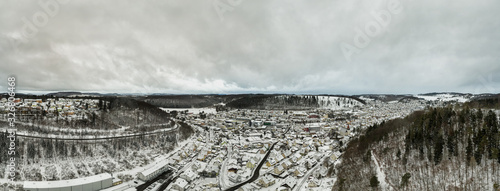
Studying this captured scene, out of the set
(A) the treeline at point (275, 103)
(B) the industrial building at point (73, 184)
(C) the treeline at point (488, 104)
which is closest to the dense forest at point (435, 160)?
(C) the treeline at point (488, 104)

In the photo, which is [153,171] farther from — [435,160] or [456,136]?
[456,136]

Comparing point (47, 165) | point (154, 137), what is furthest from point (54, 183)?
point (154, 137)

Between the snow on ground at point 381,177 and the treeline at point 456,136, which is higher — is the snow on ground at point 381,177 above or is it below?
below

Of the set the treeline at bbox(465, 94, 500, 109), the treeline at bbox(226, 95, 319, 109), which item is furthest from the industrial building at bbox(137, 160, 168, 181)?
the treeline at bbox(226, 95, 319, 109)

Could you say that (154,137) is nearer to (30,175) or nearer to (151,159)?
(151,159)

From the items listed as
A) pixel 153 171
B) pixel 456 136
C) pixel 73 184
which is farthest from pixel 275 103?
pixel 73 184

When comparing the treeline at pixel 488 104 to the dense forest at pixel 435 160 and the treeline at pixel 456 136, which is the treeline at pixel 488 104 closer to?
the treeline at pixel 456 136
